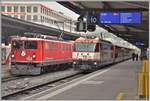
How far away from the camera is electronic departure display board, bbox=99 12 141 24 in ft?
132

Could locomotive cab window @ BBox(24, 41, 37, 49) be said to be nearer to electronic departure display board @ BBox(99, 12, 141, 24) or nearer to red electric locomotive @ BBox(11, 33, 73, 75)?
red electric locomotive @ BBox(11, 33, 73, 75)

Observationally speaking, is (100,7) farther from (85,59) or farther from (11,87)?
(11,87)

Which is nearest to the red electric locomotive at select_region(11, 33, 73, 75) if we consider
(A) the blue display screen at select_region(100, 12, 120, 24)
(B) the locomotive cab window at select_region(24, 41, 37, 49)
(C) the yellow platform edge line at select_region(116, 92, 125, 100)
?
(B) the locomotive cab window at select_region(24, 41, 37, 49)

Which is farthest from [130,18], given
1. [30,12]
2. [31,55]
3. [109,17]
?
[30,12]

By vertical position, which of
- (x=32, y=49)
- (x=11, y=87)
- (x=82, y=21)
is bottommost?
(x=11, y=87)

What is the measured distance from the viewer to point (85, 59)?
3538 cm

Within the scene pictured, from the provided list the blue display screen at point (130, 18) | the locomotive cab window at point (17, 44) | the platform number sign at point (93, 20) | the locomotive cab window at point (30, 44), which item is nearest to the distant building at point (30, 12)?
the blue display screen at point (130, 18)

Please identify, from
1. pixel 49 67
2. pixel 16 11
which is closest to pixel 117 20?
pixel 49 67

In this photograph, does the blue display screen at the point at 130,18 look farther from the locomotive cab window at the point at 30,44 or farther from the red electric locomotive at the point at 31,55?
the locomotive cab window at the point at 30,44

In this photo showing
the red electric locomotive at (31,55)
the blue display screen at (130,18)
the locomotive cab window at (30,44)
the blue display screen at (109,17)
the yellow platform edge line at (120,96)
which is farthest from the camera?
the blue display screen at (109,17)

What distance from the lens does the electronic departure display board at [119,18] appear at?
40312 mm

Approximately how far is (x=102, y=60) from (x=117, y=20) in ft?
15.0

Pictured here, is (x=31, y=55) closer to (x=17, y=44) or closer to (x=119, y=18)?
(x=17, y=44)

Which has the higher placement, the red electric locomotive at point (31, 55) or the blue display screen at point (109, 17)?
the blue display screen at point (109, 17)
